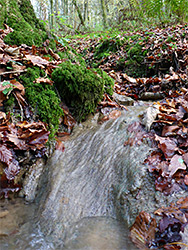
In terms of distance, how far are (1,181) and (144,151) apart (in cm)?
167

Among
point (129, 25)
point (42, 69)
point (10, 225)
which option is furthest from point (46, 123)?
point (129, 25)

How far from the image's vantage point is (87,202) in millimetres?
1984

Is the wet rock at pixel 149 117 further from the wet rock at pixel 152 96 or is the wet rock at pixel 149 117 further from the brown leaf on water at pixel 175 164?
the wet rock at pixel 152 96

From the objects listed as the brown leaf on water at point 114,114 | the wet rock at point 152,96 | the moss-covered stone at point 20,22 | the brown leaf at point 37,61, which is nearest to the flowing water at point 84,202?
the brown leaf on water at point 114,114

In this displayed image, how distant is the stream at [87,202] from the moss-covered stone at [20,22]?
7.89 ft

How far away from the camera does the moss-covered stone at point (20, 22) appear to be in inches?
143

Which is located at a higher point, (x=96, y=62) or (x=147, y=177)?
(x=96, y=62)

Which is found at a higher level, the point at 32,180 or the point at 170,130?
the point at 170,130

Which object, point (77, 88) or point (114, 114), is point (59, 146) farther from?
point (114, 114)

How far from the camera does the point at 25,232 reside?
1.69 meters

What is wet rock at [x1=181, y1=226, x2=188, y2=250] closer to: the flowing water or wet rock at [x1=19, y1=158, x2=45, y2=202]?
the flowing water

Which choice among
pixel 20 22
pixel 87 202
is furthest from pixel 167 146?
pixel 20 22

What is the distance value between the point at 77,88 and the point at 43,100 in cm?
59

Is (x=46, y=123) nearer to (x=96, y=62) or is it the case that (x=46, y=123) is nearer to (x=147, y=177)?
(x=147, y=177)
